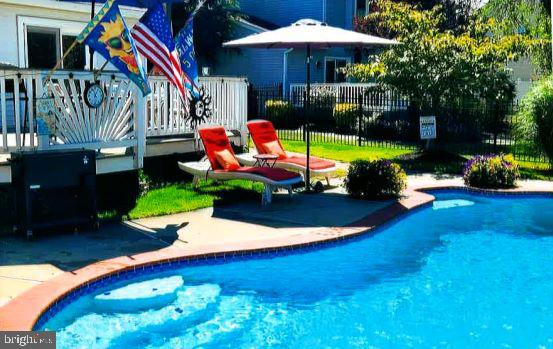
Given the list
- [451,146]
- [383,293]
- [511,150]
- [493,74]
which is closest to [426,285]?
[383,293]

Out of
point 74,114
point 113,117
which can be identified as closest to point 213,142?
point 113,117

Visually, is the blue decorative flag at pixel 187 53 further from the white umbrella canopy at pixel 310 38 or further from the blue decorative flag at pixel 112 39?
the blue decorative flag at pixel 112 39

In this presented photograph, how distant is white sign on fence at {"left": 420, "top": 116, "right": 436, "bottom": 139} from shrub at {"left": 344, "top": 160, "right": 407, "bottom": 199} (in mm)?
4796

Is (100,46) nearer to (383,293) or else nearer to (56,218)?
(56,218)

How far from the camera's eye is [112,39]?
26.4ft

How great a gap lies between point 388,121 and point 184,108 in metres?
11.2

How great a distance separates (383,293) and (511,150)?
1141cm

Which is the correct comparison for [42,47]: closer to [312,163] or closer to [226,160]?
[226,160]

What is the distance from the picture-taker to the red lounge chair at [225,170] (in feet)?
34.6

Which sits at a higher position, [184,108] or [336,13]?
[336,13]

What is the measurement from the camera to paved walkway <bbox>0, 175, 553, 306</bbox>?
23.1 ft

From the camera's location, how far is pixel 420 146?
19.2 meters

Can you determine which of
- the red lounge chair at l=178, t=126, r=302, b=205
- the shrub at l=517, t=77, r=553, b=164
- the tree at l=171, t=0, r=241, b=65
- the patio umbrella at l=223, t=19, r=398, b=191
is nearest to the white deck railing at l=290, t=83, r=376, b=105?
the tree at l=171, t=0, r=241, b=65

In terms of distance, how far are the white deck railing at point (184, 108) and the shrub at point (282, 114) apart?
1078 cm
